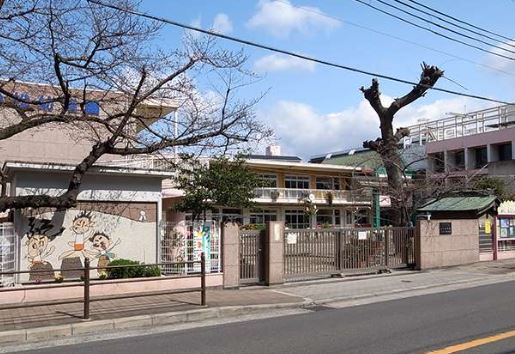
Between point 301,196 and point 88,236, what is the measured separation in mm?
37849

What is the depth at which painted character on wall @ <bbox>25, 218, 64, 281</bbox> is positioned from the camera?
47.7 feet

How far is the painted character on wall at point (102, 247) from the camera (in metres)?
15.4

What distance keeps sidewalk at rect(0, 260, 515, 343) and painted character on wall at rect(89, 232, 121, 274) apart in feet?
8.89

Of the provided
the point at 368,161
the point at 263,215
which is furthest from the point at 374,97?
the point at 263,215

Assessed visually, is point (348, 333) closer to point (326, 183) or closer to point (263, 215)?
point (263, 215)

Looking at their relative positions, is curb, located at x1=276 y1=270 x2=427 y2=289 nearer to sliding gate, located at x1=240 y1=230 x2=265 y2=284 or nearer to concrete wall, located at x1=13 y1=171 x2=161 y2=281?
sliding gate, located at x1=240 y1=230 x2=265 y2=284

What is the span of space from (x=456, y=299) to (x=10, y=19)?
11.6m

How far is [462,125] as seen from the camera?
186 ft

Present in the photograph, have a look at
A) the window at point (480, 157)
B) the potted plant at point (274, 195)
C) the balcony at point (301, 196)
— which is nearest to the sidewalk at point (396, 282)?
the balcony at point (301, 196)

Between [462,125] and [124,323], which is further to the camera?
[462,125]

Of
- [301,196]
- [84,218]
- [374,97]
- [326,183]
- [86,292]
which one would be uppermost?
[374,97]

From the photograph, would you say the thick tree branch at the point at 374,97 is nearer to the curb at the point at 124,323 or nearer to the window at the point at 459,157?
the curb at the point at 124,323

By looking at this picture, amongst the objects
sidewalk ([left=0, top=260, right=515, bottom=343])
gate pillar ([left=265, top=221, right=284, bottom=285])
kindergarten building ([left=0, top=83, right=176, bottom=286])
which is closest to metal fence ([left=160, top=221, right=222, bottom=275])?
kindergarten building ([left=0, top=83, right=176, bottom=286])

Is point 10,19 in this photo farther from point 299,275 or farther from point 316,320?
point 299,275
